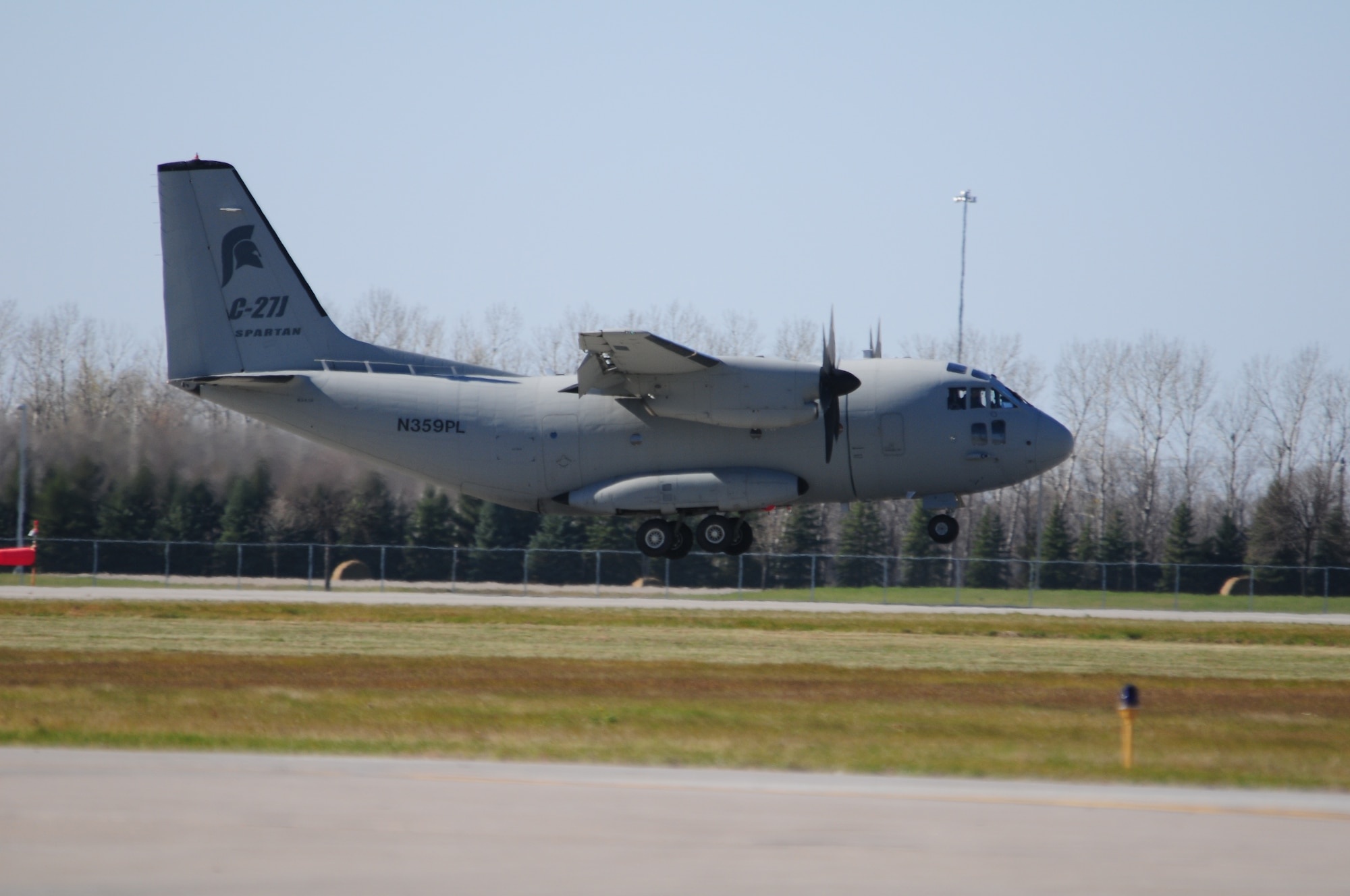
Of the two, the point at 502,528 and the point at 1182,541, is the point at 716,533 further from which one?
the point at 1182,541

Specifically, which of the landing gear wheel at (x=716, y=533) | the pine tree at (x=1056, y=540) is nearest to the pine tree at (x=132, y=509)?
the landing gear wheel at (x=716, y=533)

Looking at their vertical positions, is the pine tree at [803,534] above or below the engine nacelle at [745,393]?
below

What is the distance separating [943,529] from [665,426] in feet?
23.6

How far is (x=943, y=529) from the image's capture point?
111 ft

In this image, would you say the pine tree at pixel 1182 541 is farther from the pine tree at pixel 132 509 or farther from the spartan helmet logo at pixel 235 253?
the spartan helmet logo at pixel 235 253

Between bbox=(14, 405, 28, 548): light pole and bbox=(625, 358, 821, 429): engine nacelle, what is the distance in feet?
71.4

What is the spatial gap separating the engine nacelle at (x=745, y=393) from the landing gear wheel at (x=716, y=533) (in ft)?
9.25

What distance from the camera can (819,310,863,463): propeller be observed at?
32312 mm

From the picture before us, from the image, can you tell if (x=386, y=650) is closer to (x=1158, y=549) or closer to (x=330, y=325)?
(x=330, y=325)

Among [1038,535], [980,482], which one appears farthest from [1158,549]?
[980,482]

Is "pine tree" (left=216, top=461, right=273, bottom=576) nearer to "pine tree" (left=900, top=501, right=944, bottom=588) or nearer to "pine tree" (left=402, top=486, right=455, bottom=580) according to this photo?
"pine tree" (left=402, top=486, right=455, bottom=580)

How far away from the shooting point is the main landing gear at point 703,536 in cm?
3434

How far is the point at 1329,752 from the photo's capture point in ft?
52.7

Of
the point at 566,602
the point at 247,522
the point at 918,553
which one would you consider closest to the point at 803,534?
the point at 918,553
